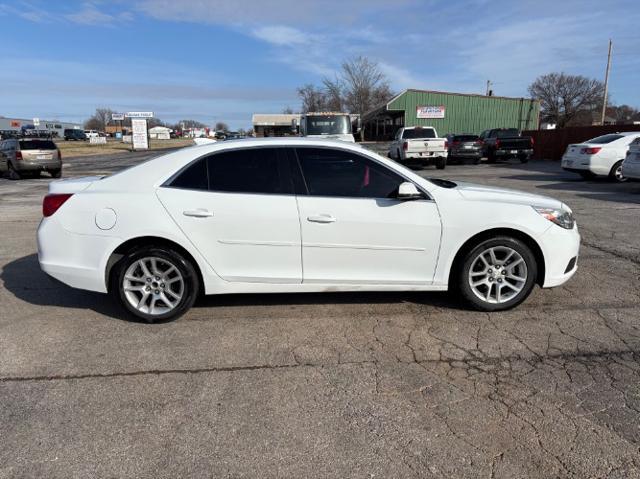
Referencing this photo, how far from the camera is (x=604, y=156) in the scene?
14492 mm

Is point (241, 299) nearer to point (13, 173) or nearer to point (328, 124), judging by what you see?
point (328, 124)

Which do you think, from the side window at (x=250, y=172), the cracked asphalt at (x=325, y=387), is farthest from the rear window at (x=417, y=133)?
the side window at (x=250, y=172)

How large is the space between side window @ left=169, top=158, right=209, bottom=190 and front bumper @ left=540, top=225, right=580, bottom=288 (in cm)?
308

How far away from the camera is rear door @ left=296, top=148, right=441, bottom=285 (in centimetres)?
416

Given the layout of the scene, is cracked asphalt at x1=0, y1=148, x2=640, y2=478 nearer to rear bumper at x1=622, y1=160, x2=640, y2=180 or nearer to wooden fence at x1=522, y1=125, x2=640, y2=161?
rear bumper at x1=622, y1=160, x2=640, y2=180

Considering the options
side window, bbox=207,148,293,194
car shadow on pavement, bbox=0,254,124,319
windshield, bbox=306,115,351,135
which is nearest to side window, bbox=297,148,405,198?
side window, bbox=207,148,293,194

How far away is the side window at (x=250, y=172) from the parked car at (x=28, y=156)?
18.7m

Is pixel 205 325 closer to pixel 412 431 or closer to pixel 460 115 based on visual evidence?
pixel 412 431

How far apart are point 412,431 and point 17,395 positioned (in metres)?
2.56

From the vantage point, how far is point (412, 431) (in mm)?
2754

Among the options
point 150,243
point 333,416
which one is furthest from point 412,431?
point 150,243

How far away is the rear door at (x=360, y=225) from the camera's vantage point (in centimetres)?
416

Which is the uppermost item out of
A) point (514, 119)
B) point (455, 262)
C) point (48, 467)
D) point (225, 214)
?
point (514, 119)

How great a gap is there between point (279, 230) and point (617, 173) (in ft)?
47.2
